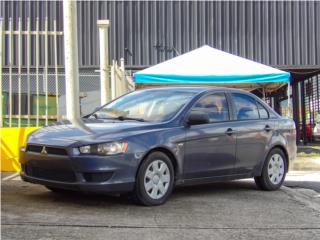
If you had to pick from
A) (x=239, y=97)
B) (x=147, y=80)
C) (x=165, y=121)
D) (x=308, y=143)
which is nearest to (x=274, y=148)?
(x=239, y=97)

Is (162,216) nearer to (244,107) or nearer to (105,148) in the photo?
(105,148)

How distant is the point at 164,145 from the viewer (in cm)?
618

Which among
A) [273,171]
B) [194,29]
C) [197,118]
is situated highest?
[194,29]

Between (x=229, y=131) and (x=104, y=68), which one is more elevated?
(x=104, y=68)

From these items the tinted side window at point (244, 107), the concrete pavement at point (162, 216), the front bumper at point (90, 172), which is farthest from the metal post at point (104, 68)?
the front bumper at point (90, 172)

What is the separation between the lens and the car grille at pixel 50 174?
5777 millimetres

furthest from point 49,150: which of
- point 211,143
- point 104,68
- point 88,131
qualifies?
point 104,68

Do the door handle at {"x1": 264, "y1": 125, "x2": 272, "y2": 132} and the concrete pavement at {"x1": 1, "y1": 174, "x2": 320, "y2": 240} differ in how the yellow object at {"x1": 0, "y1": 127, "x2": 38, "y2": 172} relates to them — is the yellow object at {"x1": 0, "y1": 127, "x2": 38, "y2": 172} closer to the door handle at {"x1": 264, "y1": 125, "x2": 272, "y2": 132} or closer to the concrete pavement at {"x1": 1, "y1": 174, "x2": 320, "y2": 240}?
the concrete pavement at {"x1": 1, "y1": 174, "x2": 320, "y2": 240}

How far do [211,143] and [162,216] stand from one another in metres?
1.47

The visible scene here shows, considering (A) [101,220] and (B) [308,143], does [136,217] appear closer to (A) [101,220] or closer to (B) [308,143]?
(A) [101,220]

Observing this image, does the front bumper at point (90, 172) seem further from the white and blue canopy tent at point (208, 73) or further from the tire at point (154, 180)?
the white and blue canopy tent at point (208, 73)

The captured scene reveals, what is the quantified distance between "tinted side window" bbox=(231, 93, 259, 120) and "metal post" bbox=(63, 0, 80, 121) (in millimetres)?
2410

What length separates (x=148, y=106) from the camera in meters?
6.90

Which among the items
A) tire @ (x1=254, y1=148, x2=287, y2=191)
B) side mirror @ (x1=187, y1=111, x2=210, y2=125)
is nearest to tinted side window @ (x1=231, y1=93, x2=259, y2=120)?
tire @ (x1=254, y1=148, x2=287, y2=191)
